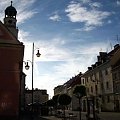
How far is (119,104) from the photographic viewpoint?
56781 mm

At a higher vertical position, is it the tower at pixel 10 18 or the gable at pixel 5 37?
the tower at pixel 10 18

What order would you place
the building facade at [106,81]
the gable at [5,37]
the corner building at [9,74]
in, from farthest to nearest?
1. the building facade at [106,81]
2. the gable at [5,37]
3. the corner building at [9,74]

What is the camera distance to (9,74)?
33188 millimetres

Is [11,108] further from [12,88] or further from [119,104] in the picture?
[119,104]

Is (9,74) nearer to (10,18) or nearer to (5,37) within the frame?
(5,37)

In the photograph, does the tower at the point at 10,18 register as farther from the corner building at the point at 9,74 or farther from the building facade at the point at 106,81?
the building facade at the point at 106,81

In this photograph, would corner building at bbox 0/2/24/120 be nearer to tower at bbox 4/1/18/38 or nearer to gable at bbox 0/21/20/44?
gable at bbox 0/21/20/44

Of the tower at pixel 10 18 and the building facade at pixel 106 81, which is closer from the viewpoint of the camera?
the tower at pixel 10 18

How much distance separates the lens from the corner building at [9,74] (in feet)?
105

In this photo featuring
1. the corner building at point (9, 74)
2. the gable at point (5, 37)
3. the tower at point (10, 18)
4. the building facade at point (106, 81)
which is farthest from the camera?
the building facade at point (106, 81)

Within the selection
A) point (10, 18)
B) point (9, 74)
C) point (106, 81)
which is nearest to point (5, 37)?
point (9, 74)

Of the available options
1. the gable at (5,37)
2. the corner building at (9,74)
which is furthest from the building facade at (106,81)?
the gable at (5,37)

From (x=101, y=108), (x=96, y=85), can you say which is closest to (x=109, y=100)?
(x=101, y=108)

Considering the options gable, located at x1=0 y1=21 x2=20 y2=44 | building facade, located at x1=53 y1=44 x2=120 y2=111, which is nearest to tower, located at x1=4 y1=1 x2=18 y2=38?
gable, located at x1=0 y1=21 x2=20 y2=44
